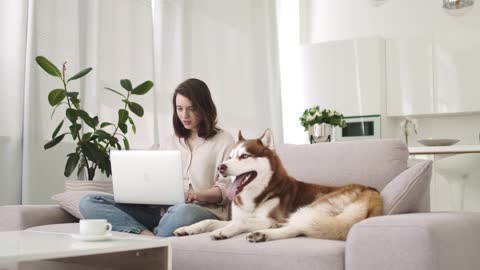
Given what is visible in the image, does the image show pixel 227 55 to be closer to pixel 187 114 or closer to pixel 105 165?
pixel 105 165

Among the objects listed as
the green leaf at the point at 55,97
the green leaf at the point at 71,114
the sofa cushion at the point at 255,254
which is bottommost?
the sofa cushion at the point at 255,254

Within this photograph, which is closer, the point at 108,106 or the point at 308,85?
the point at 108,106

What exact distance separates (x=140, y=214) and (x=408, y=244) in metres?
1.35

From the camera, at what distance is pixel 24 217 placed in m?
2.82

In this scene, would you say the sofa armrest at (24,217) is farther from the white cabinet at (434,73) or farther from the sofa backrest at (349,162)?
the white cabinet at (434,73)

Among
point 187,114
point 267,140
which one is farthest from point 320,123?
point 267,140

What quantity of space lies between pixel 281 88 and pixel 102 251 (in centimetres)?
531

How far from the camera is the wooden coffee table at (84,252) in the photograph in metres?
1.57

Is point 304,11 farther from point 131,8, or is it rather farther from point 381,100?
point 131,8

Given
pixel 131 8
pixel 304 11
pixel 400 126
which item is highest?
pixel 304 11

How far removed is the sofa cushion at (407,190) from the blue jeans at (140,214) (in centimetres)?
78

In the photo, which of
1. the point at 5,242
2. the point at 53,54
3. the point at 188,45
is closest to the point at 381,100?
the point at 188,45

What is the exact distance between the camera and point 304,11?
7031mm

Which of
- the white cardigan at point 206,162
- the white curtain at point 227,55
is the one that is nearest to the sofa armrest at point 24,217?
the white cardigan at point 206,162
